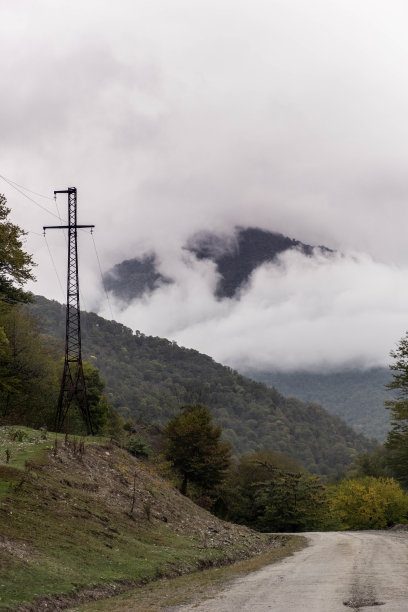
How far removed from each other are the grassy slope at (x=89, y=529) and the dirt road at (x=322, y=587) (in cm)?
437

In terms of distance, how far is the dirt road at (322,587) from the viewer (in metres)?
13.9

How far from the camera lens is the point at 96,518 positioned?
25.1 m

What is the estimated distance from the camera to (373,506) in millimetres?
61438

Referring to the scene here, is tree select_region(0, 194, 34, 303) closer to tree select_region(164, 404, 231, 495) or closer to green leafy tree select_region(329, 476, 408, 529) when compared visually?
tree select_region(164, 404, 231, 495)

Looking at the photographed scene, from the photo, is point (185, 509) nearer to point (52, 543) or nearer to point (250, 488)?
point (52, 543)

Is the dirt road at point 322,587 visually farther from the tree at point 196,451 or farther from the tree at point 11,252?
the tree at point 196,451

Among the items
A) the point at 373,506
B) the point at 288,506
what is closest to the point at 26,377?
the point at 288,506

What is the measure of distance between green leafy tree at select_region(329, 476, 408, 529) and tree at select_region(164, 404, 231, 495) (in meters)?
17.5

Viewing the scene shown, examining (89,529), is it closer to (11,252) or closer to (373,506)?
(11,252)

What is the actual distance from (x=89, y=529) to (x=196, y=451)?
36472 millimetres

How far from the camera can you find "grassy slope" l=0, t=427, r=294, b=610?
55.5 feet

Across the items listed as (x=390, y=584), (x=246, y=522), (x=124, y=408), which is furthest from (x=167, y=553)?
(x=124, y=408)

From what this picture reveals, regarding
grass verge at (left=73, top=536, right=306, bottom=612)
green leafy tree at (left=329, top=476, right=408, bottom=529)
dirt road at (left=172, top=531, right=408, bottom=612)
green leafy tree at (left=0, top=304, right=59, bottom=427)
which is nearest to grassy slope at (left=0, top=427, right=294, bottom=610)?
grass verge at (left=73, top=536, right=306, bottom=612)

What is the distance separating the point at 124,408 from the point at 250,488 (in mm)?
123997
